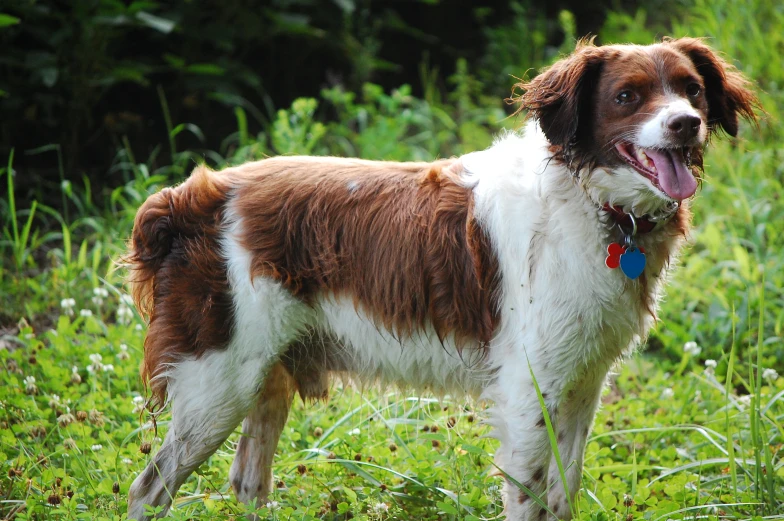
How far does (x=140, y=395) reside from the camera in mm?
3912

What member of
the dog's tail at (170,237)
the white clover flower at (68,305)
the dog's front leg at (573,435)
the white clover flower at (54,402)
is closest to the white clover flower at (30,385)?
the white clover flower at (54,402)

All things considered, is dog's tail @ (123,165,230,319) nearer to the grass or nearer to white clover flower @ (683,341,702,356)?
the grass

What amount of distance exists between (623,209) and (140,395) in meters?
2.30

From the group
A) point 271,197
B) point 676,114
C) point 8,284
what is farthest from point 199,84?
point 676,114

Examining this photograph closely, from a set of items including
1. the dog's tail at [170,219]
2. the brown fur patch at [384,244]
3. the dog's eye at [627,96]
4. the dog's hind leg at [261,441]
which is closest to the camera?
the dog's eye at [627,96]

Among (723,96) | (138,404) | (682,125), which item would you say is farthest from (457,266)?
(138,404)

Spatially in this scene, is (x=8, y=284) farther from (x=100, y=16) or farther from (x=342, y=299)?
(x=342, y=299)

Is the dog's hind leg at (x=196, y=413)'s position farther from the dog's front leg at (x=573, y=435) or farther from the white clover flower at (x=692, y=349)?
the white clover flower at (x=692, y=349)

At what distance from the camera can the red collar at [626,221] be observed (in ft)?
9.46

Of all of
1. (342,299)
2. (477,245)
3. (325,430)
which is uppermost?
(477,245)

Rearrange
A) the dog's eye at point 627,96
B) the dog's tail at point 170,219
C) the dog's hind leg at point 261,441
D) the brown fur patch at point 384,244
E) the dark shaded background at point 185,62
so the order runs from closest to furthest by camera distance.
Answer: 1. the dog's eye at point 627,96
2. the brown fur patch at point 384,244
3. the dog's tail at point 170,219
4. the dog's hind leg at point 261,441
5. the dark shaded background at point 185,62

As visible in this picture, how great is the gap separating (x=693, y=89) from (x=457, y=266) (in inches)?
38.8

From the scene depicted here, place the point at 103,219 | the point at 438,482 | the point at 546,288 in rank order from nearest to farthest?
the point at 546,288
the point at 438,482
the point at 103,219

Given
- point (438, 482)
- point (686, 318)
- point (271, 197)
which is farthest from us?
point (686, 318)
